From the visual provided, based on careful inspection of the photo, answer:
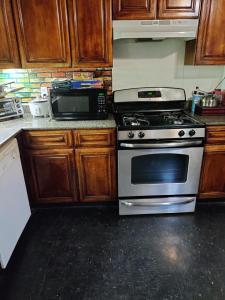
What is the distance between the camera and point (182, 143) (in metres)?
1.79

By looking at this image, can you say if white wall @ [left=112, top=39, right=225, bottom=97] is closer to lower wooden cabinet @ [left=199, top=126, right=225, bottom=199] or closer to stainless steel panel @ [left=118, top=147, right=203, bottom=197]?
lower wooden cabinet @ [left=199, top=126, right=225, bottom=199]

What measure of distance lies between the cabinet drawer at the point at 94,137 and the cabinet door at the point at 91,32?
0.66 metres

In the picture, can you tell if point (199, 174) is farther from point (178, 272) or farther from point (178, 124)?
point (178, 272)

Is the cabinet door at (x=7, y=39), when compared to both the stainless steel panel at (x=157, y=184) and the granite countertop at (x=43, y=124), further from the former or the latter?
the stainless steel panel at (x=157, y=184)

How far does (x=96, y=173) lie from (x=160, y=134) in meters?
0.72

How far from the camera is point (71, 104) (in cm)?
196

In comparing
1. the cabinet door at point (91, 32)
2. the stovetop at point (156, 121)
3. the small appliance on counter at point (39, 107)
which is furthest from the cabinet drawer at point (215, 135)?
the small appliance on counter at point (39, 107)

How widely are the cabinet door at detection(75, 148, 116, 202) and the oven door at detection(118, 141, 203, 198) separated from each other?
13cm

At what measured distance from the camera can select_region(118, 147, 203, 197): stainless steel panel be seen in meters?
1.82

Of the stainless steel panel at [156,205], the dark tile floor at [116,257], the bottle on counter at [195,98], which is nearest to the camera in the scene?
the dark tile floor at [116,257]

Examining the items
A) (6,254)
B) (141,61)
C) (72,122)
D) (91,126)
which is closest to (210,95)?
(141,61)

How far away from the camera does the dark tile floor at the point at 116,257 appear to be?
138 cm

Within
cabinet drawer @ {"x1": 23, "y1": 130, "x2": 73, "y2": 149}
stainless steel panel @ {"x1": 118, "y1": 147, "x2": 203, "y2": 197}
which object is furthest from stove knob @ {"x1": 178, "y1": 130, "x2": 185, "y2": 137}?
cabinet drawer @ {"x1": 23, "y1": 130, "x2": 73, "y2": 149}

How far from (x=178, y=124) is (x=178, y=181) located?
57 cm
